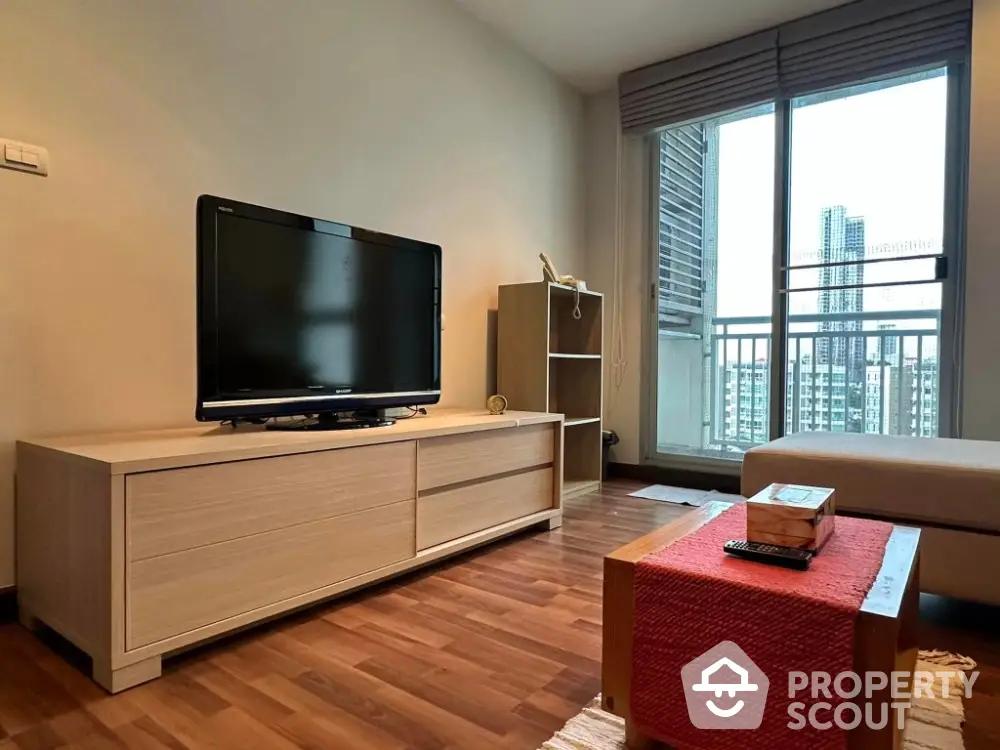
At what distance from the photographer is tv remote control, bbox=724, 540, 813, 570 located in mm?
1071

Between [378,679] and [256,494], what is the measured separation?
56cm

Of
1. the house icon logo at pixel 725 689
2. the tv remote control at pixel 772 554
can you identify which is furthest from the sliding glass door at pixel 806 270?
the house icon logo at pixel 725 689

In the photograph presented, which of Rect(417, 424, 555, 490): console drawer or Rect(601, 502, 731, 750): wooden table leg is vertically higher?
Rect(417, 424, 555, 490): console drawer

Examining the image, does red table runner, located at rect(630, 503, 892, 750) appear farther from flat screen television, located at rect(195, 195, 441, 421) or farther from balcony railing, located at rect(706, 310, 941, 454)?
balcony railing, located at rect(706, 310, 941, 454)

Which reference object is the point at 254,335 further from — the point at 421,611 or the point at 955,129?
the point at 955,129

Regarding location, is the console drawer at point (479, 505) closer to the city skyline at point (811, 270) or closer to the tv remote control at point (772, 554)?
the tv remote control at point (772, 554)

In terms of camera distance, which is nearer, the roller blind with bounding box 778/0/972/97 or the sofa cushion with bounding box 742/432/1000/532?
the sofa cushion with bounding box 742/432/1000/532

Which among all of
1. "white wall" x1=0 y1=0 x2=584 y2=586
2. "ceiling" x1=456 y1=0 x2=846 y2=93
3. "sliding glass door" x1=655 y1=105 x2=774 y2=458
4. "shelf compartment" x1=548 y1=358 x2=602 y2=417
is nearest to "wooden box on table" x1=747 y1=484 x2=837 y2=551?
"white wall" x1=0 y1=0 x2=584 y2=586

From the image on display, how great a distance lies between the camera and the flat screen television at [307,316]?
1.72m

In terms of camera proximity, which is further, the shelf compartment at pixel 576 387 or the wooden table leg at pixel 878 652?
the shelf compartment at pixel 576 387

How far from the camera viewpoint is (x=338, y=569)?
1805 mm

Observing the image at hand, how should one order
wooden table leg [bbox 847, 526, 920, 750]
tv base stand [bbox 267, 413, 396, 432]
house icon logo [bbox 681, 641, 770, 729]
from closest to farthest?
1. wooden table leg [bbox 847, 526, 920, 750]
2. house icon logo [bbox 681, 641, 770, 729]
3. tv base stand [bbox 267, 413, 396, 432]

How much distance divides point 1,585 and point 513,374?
220cm

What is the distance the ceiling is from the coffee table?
9.37ft
